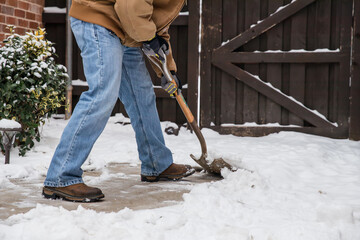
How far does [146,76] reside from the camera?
2.85 meters

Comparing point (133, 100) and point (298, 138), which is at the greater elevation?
point (133, 100)

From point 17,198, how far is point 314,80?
12.5 ft

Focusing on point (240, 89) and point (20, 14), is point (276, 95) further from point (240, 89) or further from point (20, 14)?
point (20, 14)

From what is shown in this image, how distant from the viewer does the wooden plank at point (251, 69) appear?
5289 millimetres

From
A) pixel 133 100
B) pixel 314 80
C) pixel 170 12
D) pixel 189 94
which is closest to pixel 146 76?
pixel 133 100

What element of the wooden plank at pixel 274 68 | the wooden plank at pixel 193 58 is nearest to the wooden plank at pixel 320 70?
the wooden plank at pixel 274 68

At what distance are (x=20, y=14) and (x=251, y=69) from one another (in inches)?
107

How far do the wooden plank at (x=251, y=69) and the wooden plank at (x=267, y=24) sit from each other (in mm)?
93

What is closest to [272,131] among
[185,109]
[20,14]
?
[185,109]

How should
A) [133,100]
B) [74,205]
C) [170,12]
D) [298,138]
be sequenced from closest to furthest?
[74,205]
[170,12]
[133,100]
[298,138]

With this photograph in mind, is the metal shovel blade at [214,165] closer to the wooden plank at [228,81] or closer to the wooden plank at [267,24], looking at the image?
the wooden plank at [228,81]

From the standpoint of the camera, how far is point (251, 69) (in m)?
5.32

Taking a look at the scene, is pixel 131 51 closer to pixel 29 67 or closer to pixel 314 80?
pixel 29 67

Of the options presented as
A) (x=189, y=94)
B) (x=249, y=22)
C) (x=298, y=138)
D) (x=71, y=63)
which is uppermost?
(x=249, y=22)
